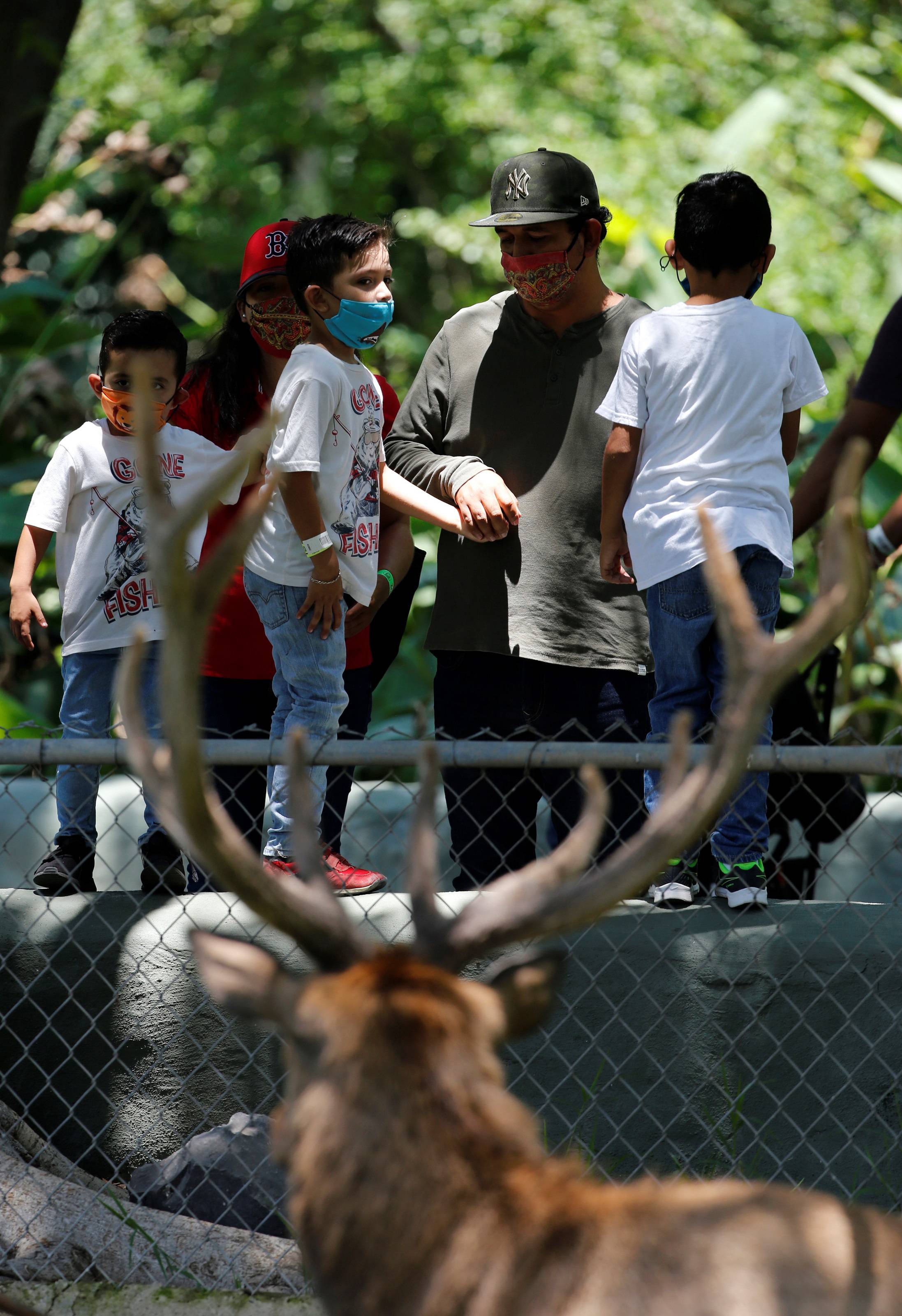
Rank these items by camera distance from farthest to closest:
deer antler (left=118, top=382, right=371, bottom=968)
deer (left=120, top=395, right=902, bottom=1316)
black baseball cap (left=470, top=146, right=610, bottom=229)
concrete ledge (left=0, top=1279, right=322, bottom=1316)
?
black baseball cap (left=470, top=146, right=610, bottom=229) < concrete ledge (left=0, top=1279, right=322, bottom=1316) < deer antler (left=118, top=382, right=371, bottom=968) < deer (left=120, top=395, right=902, bottom=1316)

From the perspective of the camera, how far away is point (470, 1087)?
1.42 metres

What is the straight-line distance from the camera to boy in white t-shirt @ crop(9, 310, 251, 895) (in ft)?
11.0

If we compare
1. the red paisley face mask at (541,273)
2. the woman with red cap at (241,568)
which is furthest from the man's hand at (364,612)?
the red paisley face mask at (541,273)

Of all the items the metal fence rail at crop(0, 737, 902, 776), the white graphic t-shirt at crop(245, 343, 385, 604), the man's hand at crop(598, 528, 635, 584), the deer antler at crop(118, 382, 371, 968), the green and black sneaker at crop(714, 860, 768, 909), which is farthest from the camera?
the man's hand at crop(598, 528, 635, 584)

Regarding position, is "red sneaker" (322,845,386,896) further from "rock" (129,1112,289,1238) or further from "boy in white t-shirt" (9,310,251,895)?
"rock" (129,1112,289,1238)

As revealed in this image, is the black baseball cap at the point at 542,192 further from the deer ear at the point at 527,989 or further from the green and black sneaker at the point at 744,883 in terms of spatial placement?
the deer ear at the point at 527,989

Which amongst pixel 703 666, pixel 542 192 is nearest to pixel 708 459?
pixel 703 666

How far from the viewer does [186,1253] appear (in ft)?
9.27

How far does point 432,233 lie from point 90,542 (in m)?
8.06

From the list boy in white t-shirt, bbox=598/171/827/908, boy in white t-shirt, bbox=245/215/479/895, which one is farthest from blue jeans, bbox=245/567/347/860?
boy in white t-shirt, bbox=598/171/827/908

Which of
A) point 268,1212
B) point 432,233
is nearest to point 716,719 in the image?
point 268,1212

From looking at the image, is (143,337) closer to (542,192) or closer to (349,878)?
(542,192)

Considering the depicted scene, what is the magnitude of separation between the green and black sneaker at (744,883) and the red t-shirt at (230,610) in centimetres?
117

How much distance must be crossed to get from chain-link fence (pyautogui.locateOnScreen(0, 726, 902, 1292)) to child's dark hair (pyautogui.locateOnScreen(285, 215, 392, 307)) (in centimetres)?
118
